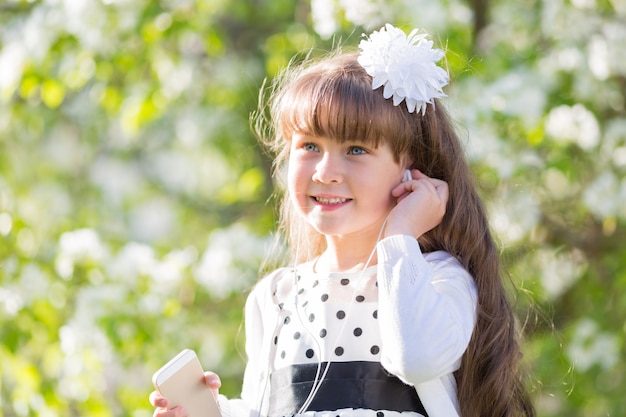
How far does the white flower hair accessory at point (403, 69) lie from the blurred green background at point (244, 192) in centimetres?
102

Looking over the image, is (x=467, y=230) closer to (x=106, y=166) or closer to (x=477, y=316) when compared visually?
(x=477, y=316)

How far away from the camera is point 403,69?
1.72 m

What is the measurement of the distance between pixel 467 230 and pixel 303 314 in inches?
13.0

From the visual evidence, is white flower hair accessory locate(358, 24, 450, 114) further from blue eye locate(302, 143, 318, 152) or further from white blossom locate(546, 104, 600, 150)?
white blossom locate(546, 104, 600, 150)

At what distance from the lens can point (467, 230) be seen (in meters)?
1.82

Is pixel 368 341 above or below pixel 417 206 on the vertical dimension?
below

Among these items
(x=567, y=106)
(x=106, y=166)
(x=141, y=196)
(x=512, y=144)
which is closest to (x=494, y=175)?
(x=512, y=144)

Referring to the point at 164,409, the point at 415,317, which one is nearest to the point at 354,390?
the point at 415,317

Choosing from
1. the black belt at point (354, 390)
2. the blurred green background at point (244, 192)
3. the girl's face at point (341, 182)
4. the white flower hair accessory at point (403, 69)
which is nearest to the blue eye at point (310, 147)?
the girl's face at point (341, 182)

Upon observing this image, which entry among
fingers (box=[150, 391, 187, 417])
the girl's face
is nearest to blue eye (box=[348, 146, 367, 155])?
the girl's face

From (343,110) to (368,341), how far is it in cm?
39

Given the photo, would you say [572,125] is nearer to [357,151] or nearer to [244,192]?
[244,192]

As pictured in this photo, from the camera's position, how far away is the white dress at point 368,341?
1562 millimetres

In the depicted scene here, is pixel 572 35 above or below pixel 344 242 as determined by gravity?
below
